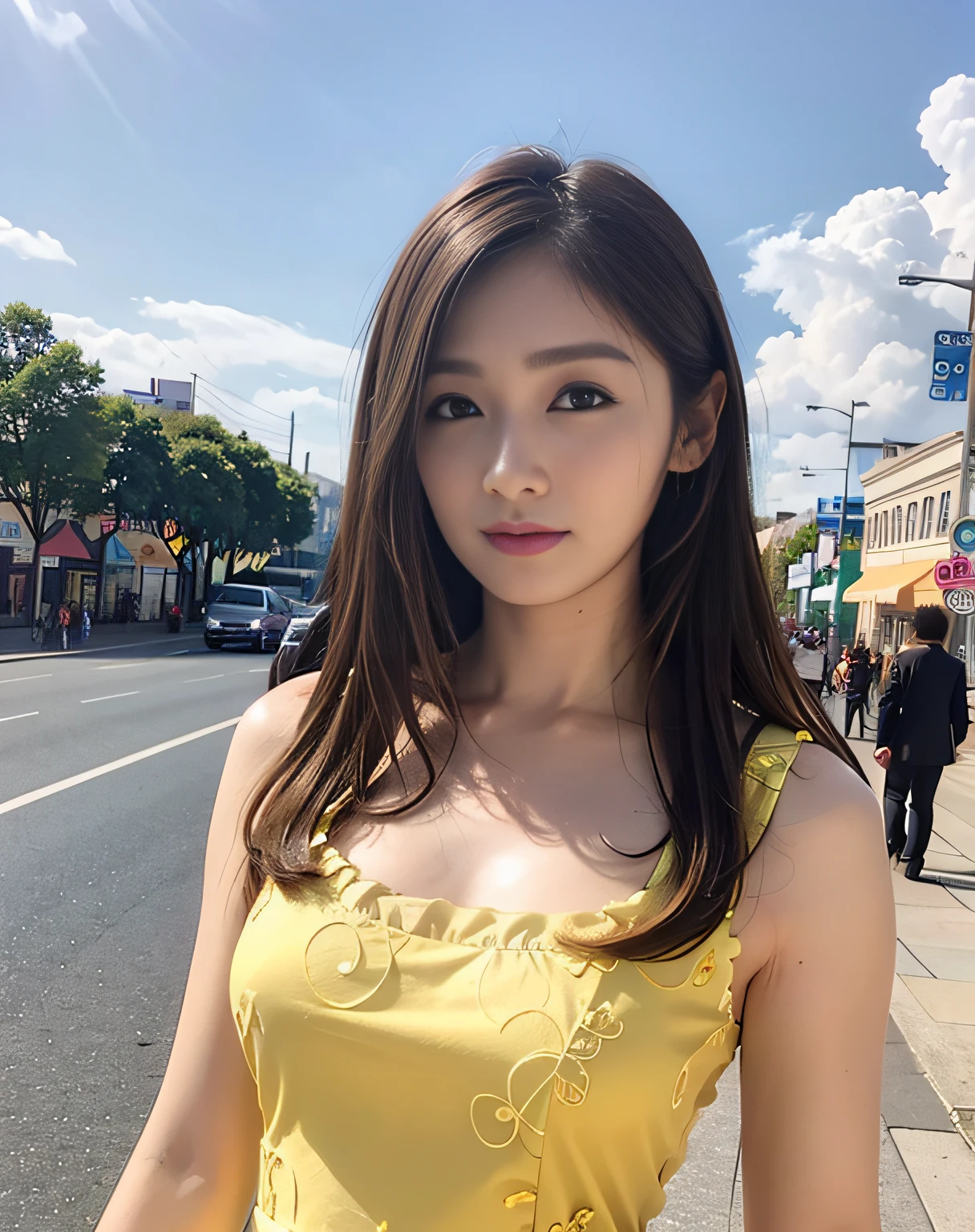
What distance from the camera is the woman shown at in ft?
3.86

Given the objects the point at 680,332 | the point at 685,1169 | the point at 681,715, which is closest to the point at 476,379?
the point at 680,332

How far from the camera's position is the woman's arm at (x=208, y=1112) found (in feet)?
4.22

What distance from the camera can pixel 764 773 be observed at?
1.35 m

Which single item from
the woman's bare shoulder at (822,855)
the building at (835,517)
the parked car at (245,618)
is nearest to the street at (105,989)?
the woman's bare shoulder at (822,855)

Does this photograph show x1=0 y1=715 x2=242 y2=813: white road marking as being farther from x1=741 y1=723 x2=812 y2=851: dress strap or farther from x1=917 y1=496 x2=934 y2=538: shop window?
x1=917 y1=496 x2=934 y2=538: shop window

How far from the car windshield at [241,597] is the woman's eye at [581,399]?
29564 mm

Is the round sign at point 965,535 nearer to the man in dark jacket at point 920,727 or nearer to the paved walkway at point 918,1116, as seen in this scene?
the man in dark jacket at point 920,727

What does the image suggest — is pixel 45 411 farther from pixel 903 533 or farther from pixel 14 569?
pixel 903 533

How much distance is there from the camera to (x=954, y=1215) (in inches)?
118

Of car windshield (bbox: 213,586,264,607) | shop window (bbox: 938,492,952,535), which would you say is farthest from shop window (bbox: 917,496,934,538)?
car windshield (bbox: 213,586,264,607)

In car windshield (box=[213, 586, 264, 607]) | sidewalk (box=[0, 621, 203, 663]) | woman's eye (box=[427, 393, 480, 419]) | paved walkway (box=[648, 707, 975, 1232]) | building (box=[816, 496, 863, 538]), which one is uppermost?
building (box=[816, 496, 863, 538])

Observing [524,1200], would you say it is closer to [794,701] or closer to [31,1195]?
[794,701]

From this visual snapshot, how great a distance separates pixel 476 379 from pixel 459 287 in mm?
134

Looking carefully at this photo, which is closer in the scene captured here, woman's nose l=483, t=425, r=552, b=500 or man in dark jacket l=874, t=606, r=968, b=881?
woman's nose l=483, t=425, r=552, b=500
